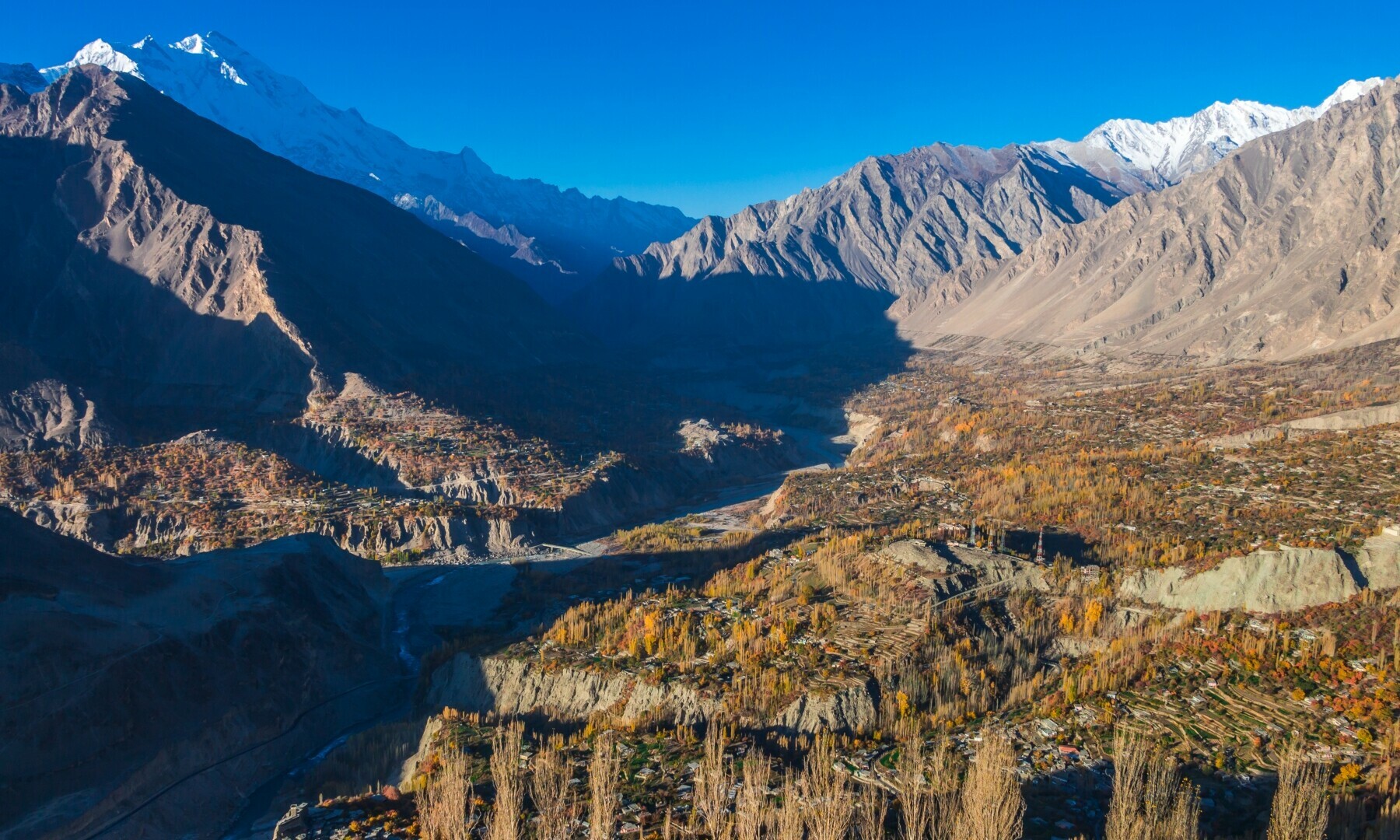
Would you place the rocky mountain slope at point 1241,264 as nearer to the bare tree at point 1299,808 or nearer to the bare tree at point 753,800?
the bare tree at point 1299,808

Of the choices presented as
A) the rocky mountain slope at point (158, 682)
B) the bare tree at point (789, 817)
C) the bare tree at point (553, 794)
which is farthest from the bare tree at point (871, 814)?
the rocky mountain slope at point (158, 682)

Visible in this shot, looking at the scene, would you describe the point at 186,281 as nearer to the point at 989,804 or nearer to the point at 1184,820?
the point at 989,804

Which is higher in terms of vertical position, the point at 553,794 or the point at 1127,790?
the point at 1127,790

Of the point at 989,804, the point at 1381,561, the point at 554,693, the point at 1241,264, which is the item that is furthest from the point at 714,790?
the point at 1241,264

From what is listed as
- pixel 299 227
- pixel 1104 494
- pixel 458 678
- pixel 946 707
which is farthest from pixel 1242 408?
pixel 299 227

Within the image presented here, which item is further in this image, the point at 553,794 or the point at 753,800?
the point at 553,794

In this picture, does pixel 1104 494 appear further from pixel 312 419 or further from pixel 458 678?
pixel 312 419
